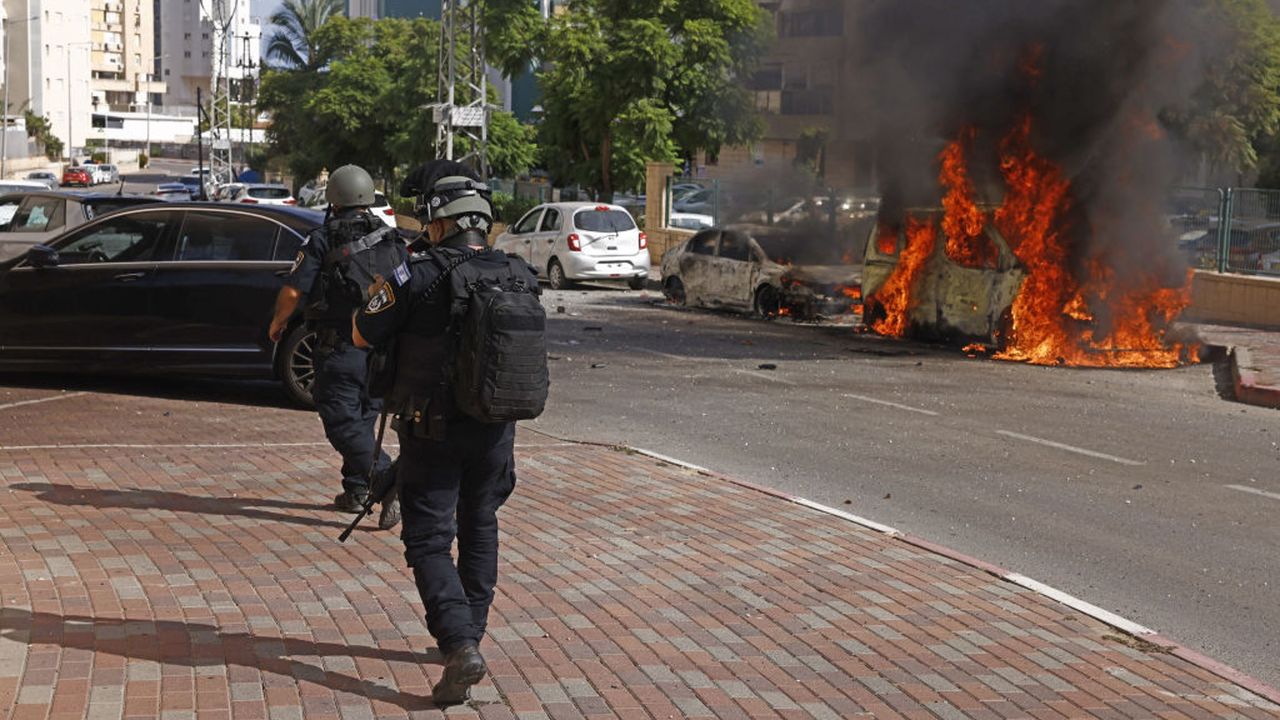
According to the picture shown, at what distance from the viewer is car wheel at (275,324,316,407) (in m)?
11.2

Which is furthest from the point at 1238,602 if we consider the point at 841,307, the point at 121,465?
the point at 841,307

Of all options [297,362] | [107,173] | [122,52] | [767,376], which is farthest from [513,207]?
[122,52]

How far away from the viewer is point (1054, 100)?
19.0 metres

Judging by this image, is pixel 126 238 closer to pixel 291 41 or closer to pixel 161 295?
pixel 161 295

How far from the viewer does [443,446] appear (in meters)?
4.90

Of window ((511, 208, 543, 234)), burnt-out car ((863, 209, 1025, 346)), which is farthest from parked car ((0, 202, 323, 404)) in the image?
window ((511, 208, 543, 234))

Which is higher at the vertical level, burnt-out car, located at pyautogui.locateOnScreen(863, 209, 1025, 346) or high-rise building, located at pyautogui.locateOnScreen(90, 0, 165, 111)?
high-rise building, located at pyautogui.locateOnScreen(90, 0, 165, 111)

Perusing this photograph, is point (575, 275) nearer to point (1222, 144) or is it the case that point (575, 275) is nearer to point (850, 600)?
point (1222, 144)

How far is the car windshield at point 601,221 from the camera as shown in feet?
90.5

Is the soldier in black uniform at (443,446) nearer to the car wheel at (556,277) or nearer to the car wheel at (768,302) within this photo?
the car wheel at (768,302)

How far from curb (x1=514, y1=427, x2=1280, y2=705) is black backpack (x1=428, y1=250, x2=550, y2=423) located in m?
2.78

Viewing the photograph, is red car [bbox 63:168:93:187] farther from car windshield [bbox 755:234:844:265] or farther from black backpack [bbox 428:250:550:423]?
black backpack [bbox 428:250:550:423]

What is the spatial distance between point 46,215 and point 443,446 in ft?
46.1

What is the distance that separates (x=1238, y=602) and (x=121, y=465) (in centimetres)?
600
